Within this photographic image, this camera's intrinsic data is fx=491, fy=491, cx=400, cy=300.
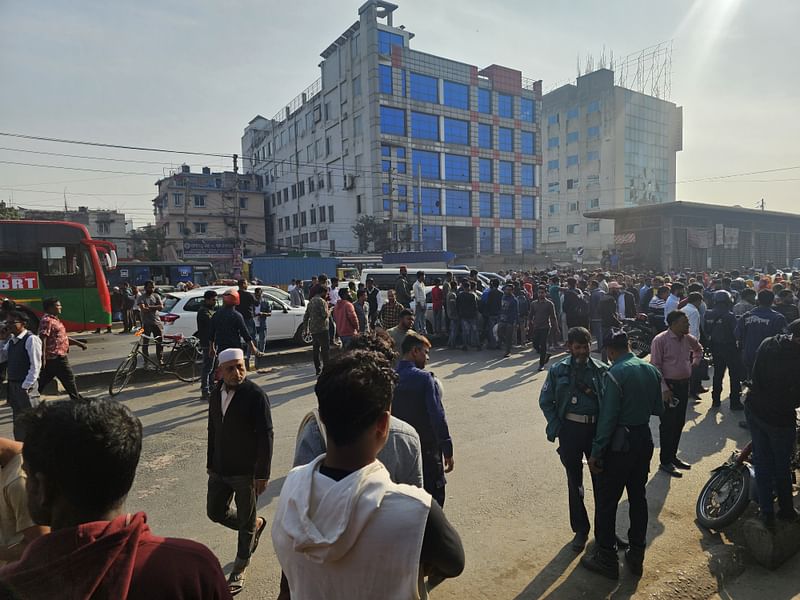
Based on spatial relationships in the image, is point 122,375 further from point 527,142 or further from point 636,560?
point 527,142

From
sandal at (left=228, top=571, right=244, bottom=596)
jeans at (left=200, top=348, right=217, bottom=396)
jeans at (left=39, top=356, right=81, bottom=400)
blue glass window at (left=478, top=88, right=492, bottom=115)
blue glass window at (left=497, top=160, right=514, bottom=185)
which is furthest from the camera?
blue glass window at (left=497, top=160, right=514, bottom=185)

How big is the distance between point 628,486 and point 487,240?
50050mm

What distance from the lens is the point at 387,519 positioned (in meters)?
1.41

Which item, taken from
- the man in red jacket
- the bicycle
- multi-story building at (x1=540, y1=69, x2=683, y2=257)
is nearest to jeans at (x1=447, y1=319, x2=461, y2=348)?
the bicycle

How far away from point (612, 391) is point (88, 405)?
331 centimetres

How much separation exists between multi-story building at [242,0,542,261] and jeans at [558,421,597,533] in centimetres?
3889

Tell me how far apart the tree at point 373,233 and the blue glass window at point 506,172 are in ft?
53.3

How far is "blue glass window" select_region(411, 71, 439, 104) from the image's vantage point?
47406 millimetres

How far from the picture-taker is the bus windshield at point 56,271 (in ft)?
46.5

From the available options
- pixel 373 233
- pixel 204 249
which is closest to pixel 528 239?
pixel 373 233

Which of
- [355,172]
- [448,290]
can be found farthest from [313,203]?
[448,290]

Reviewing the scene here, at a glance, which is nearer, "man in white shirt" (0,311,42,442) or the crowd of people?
the crowd of people

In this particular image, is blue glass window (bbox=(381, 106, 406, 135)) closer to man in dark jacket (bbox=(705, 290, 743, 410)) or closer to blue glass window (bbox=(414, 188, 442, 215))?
blue glass window (bbox=(414, 188, 442, 215))

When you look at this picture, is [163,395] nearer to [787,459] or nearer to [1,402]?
[1,402]
